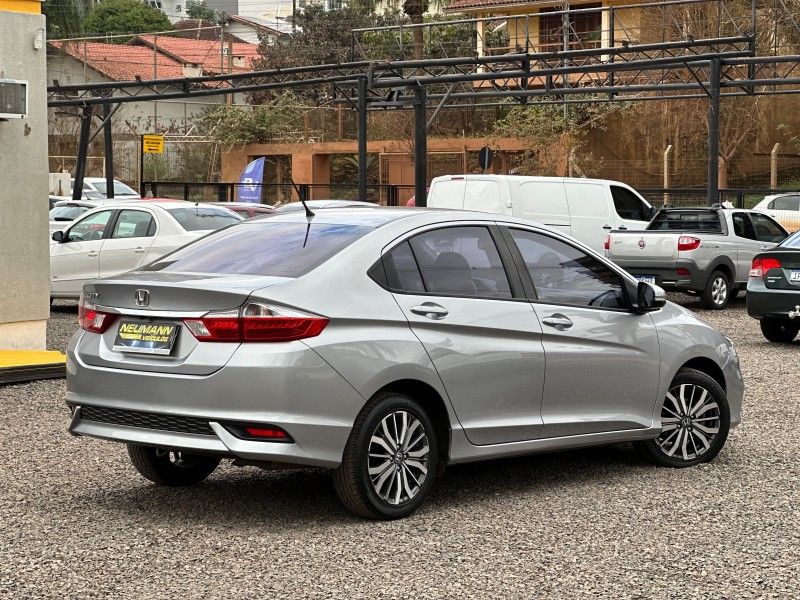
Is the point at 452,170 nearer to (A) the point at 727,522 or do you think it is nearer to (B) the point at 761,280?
(B) the point at 761,280

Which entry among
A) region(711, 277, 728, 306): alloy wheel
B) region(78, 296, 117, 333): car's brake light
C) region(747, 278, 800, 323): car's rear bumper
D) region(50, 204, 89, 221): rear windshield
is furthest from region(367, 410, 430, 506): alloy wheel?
region(50, 204, 89, 221): rear windshield

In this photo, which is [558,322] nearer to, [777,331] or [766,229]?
[777,331]

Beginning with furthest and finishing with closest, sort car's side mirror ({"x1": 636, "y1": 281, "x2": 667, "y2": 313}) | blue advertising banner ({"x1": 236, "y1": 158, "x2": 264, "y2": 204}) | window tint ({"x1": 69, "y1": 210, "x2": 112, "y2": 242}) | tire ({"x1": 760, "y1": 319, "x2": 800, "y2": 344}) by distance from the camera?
blue advertising banner ({"x1": 236, "y1": 158, "x2": 264, "y2": 204}) < window tint ({"x1": 69, "y1": 210, "x2": 112, "y2": 242}) < tire ({"x1": 760, "y1": 319, "x2": 800, "y2": 344}) < car's side mirror ({"x1": 636, "y1": 281, "x2": 667, "y2": 313})

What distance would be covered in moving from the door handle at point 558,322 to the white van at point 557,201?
17.1 meters

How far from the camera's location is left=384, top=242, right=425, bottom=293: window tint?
23.9 feet

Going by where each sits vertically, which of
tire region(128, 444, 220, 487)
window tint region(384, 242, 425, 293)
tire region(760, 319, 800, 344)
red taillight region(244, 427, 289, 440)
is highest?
window tint region(384, 242, 425, 293)

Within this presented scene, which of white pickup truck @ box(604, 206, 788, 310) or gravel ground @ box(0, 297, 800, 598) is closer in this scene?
gravel ground @ box(0, 297, 800, 598)

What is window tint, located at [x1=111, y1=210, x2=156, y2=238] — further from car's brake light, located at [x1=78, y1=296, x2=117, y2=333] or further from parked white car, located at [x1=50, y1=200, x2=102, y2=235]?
car's brake light, located at [x1=78, y1=296, x2=117, y2=333]

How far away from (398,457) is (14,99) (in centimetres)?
773

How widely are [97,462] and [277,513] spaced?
196 centimetres

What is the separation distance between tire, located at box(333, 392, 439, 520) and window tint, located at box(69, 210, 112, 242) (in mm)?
14313

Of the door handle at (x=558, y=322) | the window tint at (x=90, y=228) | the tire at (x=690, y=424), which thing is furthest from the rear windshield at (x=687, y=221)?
the door handle at (x=558, y=322)

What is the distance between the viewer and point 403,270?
7.35 meters

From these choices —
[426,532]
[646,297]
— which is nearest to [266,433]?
[426,532]
